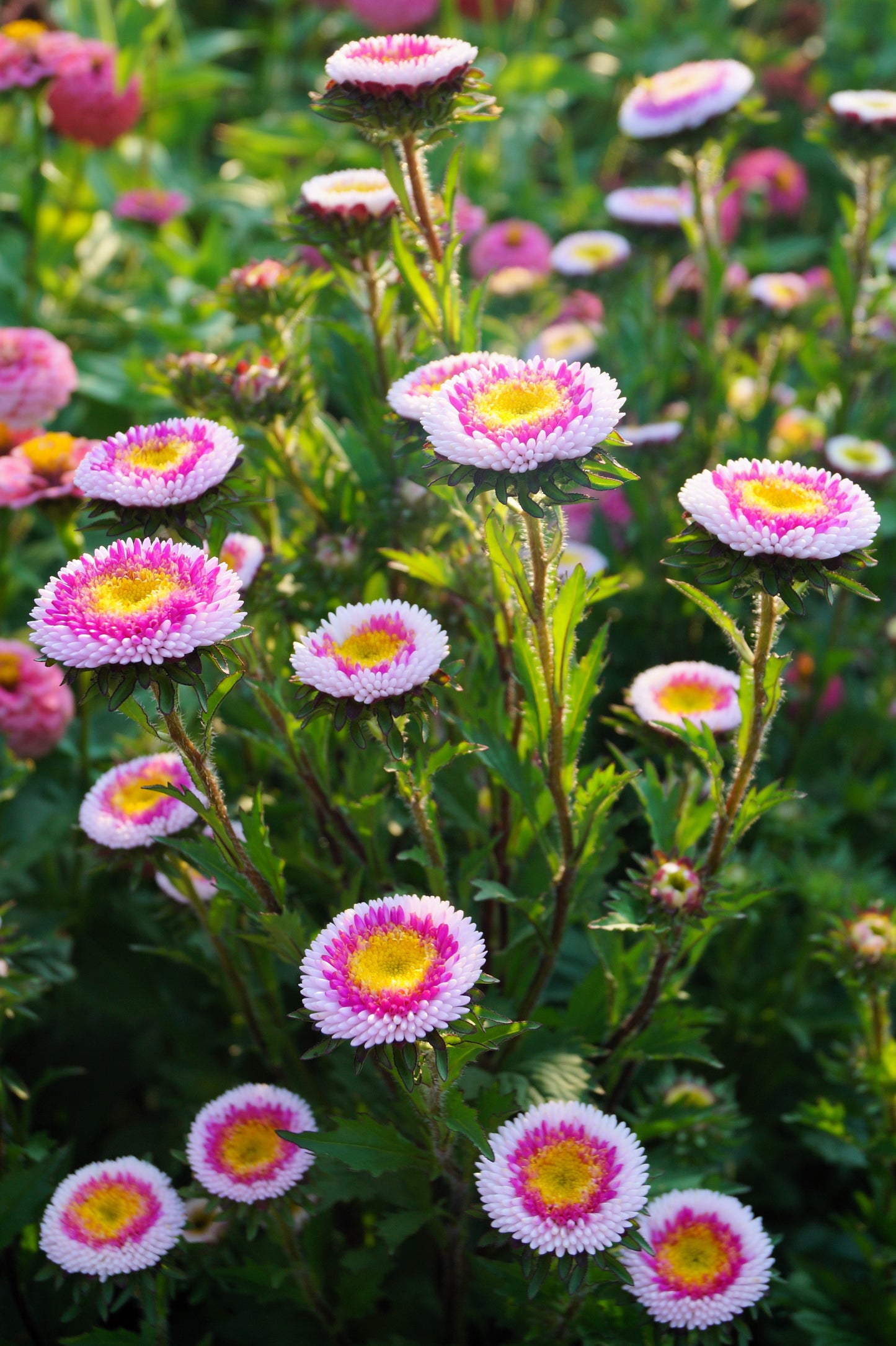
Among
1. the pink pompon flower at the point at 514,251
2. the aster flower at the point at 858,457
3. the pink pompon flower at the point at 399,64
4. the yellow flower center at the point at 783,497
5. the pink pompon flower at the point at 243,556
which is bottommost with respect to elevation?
the aster flower at the point at 858,457

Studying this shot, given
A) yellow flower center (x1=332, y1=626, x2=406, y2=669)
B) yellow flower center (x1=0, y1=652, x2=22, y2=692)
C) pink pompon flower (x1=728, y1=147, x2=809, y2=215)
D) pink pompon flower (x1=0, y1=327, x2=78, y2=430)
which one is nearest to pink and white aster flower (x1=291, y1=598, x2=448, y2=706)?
Result: yellow flower center (x1=332, y1=626, x2=406, y2=669)

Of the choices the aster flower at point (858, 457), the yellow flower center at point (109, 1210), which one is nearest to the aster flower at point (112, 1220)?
the yellow flower center at point (109, 1210)

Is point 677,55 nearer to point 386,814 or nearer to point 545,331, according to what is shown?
point 545,331

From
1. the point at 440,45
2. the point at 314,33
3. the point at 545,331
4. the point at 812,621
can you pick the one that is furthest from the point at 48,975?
the point at 314,33

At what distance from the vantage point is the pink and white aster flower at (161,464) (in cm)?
105

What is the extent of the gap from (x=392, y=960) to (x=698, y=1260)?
416 mm

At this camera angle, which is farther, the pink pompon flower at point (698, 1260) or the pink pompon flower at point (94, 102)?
the pink pompon flower at point (94, 102)

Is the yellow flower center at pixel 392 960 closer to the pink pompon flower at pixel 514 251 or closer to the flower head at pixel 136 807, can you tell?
the flower head at pixel 136 807

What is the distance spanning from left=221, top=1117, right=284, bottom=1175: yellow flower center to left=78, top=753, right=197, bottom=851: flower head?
0.29 metres

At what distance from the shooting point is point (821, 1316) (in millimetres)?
1410

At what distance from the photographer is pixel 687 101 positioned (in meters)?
1.85

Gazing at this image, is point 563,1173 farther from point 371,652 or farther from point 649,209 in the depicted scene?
point 649,209

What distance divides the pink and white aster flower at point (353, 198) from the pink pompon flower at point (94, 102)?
4.01 feet

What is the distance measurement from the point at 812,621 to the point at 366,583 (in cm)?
112
